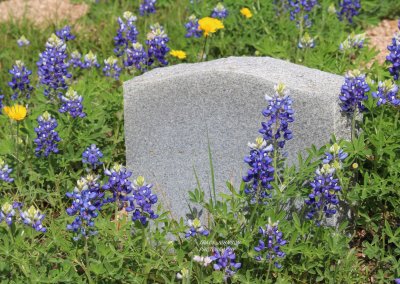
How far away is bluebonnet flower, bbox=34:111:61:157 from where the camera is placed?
13.5ft

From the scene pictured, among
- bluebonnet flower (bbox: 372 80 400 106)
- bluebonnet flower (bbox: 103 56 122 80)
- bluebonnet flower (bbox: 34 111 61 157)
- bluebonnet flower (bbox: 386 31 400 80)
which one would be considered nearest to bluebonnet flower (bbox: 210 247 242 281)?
bluebonnet flower (bbox: 372 80 400 106)

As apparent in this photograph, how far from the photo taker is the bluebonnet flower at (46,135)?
4113 mm

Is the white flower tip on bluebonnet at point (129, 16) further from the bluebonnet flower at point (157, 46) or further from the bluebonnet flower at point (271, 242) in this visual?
the bluebonnet flower at point (271, 242)

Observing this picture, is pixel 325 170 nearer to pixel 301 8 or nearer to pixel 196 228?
pixel 196 228

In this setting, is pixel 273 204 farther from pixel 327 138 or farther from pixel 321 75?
pixel 321 75

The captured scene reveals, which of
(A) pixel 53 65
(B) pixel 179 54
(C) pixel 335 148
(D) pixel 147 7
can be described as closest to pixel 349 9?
(B) pixel 179 54

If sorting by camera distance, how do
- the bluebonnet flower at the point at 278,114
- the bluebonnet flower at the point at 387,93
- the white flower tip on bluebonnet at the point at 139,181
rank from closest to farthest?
the white flower tip on bluebonnet at the point at 139,181 → the bluebonnet flower at the point at 278,114 → the bluebonnet flower at the point at 387,93

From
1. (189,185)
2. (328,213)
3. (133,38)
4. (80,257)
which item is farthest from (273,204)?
(133,38)

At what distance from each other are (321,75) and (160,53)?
4.22ft

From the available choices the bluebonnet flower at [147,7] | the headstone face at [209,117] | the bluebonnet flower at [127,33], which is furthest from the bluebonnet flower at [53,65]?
the bluebonnet flower at [147,7]

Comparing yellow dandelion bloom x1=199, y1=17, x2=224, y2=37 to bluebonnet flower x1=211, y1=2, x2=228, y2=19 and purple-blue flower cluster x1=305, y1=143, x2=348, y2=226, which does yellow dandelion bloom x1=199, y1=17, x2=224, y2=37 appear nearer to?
bluebonnet flower x1=211, y1=2, x2=228, y2=19

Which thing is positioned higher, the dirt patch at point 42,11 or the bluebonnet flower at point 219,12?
the bluebonnet flower at point 219,12

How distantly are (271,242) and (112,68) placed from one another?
2.10m

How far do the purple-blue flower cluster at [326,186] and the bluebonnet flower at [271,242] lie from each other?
22 cm
